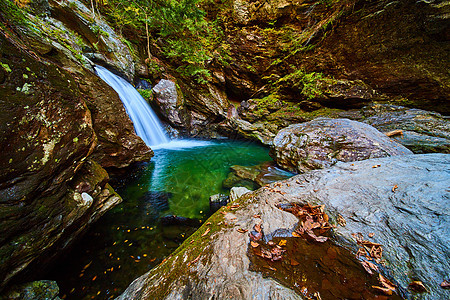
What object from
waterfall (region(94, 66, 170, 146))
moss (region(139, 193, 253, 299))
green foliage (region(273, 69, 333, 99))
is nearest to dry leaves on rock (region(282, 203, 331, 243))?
moss (region(139, 193, 253, 299))

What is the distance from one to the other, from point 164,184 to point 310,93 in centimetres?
1033

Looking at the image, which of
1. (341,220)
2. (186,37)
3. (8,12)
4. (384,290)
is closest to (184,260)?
(384,290)

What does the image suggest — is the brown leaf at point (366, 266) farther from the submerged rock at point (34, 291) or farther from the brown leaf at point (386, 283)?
the submerged rock at point (34, 291)

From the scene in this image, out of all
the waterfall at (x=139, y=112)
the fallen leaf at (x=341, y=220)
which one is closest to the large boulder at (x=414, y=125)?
the fallen leaf at (x=341, y=220)

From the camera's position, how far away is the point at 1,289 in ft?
4.69

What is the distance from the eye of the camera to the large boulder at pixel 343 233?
42.8 inches

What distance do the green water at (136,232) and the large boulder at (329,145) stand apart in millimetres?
2788

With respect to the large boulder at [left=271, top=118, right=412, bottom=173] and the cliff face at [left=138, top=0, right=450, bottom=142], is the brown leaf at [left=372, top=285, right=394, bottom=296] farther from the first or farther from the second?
the cliff face at [left=138, top=0, right=450, bottom=142]

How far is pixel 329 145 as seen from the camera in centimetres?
455

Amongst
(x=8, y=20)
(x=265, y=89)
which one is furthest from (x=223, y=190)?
(x=265, y=89)

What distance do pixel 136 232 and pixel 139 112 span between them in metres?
7.98

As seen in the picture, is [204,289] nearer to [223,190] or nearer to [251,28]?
[223,190]

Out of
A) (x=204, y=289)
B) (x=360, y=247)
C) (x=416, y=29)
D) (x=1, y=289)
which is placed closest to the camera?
(x=204, y=289)

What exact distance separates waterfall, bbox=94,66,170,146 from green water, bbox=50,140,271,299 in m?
3.55
